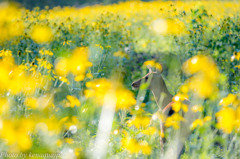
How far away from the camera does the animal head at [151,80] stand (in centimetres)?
196

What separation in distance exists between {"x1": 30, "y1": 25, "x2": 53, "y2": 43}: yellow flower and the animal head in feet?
6.68

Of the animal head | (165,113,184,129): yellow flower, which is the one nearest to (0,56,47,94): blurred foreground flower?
the animal head

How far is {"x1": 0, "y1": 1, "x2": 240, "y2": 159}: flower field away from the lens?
154 centimetres

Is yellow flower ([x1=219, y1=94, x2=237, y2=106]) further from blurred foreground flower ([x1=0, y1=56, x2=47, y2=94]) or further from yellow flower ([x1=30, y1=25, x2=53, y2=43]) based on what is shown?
yellow flower ([x1=30, y1=25, x2=53, y2=43])

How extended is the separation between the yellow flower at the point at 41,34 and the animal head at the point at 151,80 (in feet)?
6.68

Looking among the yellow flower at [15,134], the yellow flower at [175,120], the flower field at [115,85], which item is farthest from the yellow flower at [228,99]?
the yellow flower at [15,134]

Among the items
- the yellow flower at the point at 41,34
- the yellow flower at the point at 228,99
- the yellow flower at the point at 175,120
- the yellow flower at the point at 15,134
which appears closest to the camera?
the yellow flower at the point at 15,134

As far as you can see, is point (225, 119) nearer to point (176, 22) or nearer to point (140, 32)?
point (176, 22)

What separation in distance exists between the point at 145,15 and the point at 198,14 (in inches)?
127

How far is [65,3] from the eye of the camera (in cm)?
1098

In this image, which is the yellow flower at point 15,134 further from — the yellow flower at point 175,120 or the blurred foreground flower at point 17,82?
the yellow flower at point 175,120

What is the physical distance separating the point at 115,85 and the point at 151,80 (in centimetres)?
40

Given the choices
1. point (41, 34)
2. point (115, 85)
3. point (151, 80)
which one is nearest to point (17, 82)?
point (115, 85)

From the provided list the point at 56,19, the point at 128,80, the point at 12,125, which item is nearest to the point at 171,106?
the point at 12,125
